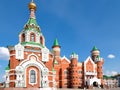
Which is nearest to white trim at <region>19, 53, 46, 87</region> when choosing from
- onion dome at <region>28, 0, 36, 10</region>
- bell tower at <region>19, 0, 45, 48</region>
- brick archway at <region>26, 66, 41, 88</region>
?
brick archway at <region>26, 66, 41, 88</region>

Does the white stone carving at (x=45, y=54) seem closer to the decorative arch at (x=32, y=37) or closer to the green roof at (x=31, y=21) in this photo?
the decorative arch at (x=32, y=37)

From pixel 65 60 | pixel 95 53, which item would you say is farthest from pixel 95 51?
pixel 65 60

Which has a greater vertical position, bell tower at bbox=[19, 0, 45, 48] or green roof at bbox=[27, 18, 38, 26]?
green roof at bbox=[27, 18, 38, 26]

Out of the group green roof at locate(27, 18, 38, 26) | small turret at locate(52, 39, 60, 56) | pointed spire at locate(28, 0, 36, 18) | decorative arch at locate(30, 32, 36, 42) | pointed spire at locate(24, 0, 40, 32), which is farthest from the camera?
small turret at locate(52, 39, 60, 56)

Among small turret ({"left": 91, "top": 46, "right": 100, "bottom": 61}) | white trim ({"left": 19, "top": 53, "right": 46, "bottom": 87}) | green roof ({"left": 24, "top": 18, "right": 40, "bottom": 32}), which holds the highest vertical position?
green roof ({"left": 24, "top": 18, "right": 40, "bottom": 32})

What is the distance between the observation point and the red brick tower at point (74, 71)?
44594mm

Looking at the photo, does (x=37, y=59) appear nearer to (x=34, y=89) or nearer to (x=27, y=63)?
(x=27, y=63)

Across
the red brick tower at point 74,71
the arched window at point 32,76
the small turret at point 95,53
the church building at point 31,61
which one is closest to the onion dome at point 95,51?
the small turret at point 95,53

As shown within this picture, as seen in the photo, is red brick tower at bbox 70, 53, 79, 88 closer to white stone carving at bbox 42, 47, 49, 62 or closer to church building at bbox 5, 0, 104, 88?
church building at bbox 5, 0, 104, 88

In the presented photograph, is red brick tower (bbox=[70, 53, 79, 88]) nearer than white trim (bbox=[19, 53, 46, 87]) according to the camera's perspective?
No

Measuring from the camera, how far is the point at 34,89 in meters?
30.3

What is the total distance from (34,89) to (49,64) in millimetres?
4684

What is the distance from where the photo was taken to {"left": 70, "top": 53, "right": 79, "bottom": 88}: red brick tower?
44594mm

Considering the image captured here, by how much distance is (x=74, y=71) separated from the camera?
1766 inches
